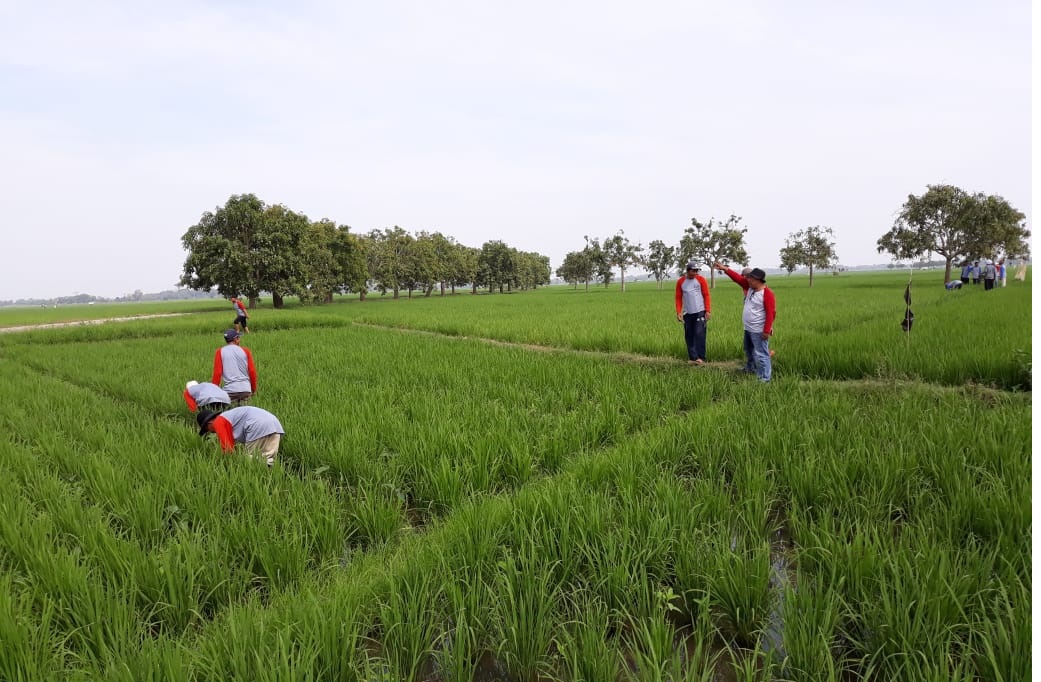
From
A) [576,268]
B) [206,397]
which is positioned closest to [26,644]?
[206,397]

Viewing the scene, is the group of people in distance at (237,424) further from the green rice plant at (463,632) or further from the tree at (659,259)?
the tree at (659,259)

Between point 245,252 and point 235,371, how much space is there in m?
32.2

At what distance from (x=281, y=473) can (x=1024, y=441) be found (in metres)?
5.28

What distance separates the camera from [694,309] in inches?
295

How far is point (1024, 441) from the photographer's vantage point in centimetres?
313

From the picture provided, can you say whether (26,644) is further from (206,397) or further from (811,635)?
(811,635)

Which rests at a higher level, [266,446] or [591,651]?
[266,446]

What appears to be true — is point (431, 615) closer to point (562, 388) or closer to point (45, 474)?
point (45, 474)

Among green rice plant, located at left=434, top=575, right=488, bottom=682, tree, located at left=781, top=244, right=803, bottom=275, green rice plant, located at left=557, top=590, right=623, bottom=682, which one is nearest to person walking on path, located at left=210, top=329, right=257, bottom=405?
green rice plant, located at left=434, top=575, right=488, bottom=682

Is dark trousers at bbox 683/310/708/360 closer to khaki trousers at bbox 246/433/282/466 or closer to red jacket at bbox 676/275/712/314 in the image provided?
red jacket at bbox 676/275/712/314

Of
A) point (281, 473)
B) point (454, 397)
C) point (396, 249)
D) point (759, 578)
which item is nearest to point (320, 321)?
point (454, 397)

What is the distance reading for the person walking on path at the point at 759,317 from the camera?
19.7ft

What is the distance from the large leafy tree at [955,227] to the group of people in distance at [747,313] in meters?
33.2

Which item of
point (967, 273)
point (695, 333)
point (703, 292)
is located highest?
point (967, 273)
